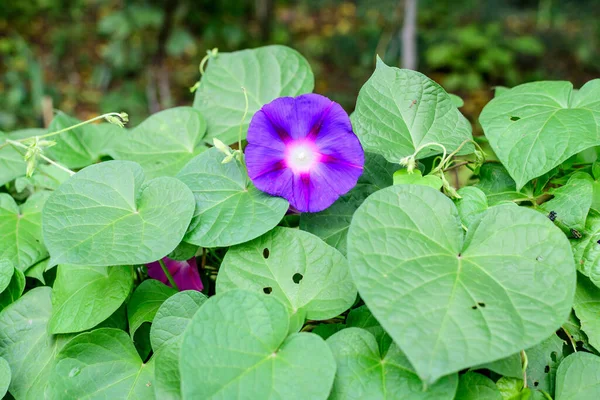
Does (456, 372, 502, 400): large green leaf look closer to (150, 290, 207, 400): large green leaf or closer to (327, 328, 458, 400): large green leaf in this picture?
(327, 328, 458, 400): large green leaf

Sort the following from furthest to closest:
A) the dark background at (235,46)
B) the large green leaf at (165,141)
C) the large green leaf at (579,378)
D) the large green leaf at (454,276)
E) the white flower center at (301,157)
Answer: the dark background at (235,46) → the large green leaf at (165,141) → the white flower center at (301,157) → the large green leaf at (579,378) → the large green leaf at (454,276)

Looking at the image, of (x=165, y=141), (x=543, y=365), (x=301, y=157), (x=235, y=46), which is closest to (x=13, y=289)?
(x=165, y=141)

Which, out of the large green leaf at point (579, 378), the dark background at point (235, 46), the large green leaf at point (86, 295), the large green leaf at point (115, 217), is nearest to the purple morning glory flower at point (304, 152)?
the large green leaf at point (115, 217)

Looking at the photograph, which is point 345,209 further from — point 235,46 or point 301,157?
point 235,46

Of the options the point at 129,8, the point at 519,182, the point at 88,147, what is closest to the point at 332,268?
the point at 519,182

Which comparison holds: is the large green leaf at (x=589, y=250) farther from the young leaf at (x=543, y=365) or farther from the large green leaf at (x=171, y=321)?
the large green leaf at (x=171, y=321)

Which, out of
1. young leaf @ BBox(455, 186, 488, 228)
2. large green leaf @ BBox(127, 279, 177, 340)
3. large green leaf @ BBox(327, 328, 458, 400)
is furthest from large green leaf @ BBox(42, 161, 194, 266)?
young leaf @ BBox(455, 186, 488, 228)
